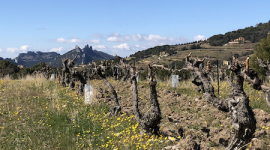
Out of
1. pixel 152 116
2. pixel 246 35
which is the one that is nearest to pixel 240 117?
pixel 152 116

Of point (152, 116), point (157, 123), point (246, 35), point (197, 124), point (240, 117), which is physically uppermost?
point (246, 35)

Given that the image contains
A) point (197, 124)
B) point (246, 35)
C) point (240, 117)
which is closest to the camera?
point (240, 117)

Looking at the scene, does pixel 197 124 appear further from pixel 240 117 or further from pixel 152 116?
pixel 240 117

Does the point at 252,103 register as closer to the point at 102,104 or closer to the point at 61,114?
the point at 102,104

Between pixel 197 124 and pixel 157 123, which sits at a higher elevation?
pixel 157 123

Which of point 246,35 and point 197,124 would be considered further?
point 246,35

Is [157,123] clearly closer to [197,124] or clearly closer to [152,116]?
[152,116]

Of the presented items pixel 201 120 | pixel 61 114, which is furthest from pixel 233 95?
pixel 61 114

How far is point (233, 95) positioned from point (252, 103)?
602cm

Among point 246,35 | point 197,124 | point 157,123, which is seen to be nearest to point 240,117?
point 157,123

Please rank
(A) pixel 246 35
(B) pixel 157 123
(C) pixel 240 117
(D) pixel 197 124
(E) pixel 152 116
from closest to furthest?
1. (C) pixel 240 117
2. (E) pixel 152 116
3. (B) pixel 157 123
4. (D) pixel 197 124
5. (A) pixel 246 35

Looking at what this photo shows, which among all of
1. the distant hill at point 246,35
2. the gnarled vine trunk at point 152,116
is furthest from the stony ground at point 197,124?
the distant hill at point 246,35

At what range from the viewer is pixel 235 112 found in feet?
14.6

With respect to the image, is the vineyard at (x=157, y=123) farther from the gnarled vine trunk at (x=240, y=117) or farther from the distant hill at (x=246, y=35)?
the distant hill at (x=246, y=35)
